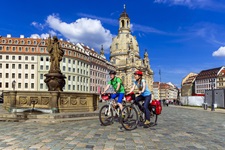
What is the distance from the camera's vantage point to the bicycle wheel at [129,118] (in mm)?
8773

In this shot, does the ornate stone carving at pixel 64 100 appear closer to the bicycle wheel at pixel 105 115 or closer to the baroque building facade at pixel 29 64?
the bicycle wheel at pixel 105 115

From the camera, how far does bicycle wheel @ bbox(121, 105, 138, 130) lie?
8.77m

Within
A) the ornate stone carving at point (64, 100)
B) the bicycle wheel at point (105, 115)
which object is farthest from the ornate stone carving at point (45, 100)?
the bicycle wheel at point (105, 115)

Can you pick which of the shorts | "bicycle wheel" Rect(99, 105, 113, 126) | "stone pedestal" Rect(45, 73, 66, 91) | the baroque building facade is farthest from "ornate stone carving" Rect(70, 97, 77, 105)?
the baroque building facade

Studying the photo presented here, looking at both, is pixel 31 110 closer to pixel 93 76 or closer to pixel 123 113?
pixel 123 113

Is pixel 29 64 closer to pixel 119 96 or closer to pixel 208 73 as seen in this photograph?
pixel 119 96

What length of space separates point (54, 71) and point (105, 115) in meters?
9.03

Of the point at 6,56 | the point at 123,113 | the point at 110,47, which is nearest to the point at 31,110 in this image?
the point at 123,113

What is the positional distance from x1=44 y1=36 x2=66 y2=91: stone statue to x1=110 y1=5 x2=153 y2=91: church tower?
11493 cm

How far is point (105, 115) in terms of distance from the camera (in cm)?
949

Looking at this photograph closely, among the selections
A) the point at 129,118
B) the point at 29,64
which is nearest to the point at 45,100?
the point at 129,118

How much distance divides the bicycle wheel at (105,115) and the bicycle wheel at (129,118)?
69cm

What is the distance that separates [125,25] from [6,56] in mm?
91865

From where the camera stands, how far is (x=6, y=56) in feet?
242
